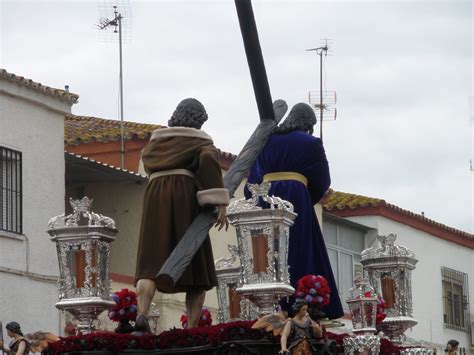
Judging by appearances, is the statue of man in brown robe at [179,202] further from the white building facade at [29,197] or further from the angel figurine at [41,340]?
the white building facade at [29,197]

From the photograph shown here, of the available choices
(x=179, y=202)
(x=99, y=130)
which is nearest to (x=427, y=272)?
(x=99, y=130)

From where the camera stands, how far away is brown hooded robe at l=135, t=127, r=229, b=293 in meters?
13.2

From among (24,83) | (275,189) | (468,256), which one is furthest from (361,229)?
(275,189)

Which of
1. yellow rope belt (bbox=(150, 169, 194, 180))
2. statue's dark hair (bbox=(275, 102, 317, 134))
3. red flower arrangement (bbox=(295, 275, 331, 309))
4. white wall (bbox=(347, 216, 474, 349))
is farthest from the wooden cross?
white wall (bbox=(347, 216, 474, 349))

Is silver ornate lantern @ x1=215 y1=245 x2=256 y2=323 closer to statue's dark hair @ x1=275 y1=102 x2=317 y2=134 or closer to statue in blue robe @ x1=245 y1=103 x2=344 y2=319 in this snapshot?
statue in blue robe @ x1=245 y1=103 x2=344 y2=319

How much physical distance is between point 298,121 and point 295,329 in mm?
3028

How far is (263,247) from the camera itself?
12836mm

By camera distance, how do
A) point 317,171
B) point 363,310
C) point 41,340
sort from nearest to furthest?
point 363,310 → point 41,340 → point 317,171

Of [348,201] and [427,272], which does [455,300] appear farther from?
[348,201]

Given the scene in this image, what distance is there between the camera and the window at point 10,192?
76.2 feet

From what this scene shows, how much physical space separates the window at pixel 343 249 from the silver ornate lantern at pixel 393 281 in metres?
17.8

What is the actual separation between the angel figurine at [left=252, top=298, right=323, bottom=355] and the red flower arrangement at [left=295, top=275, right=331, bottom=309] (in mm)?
143

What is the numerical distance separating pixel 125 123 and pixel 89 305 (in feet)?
53.1

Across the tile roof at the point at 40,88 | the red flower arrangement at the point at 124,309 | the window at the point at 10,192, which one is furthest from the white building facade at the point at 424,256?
the red flower arrangement at the point at 124,309
